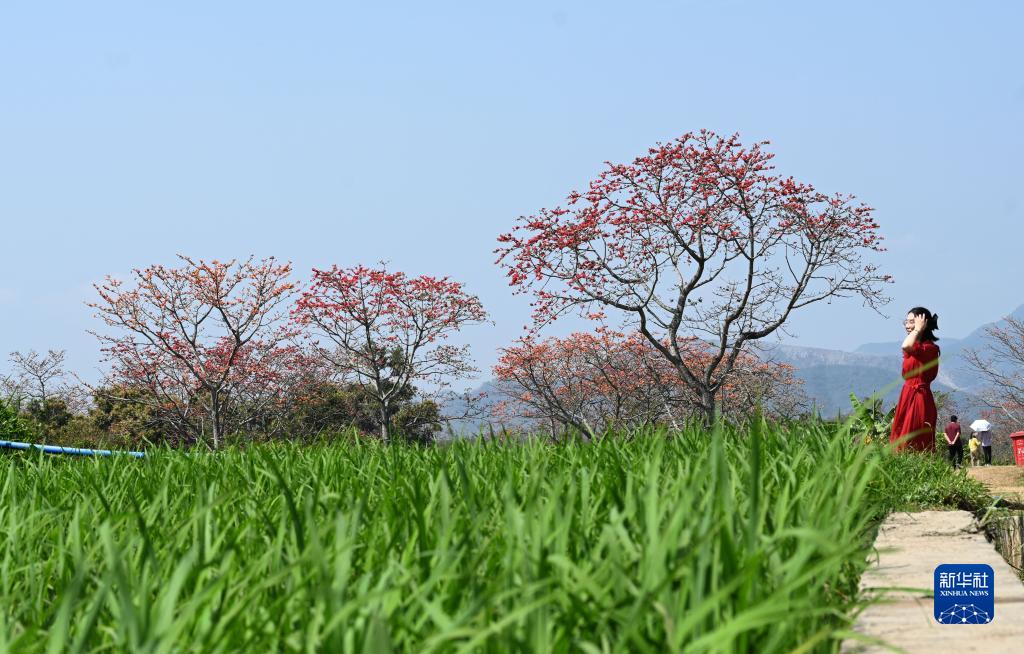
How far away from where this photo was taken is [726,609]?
1.84 meters

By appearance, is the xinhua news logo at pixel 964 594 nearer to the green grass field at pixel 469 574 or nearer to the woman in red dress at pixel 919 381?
the green grass field at pixel 469 574

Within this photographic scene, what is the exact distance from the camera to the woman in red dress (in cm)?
934

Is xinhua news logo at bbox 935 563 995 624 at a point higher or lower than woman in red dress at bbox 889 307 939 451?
lower

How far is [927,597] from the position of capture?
268 centimetres

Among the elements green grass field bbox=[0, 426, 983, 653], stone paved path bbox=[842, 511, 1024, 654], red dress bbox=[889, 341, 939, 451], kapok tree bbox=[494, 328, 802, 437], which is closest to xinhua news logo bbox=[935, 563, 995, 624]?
stone paved path bbox=[842, 511, 1024, 654]

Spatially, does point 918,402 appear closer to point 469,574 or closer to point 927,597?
point 927,597

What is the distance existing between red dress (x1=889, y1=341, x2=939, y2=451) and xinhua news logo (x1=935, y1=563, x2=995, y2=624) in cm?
675

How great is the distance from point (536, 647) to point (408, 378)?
883 inches

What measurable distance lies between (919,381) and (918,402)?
267 millimetres

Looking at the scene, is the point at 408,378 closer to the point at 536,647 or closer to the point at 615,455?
the point at 615,455

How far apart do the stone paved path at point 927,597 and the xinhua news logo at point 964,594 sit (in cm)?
3

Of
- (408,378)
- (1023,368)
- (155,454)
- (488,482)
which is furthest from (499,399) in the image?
(488,482)

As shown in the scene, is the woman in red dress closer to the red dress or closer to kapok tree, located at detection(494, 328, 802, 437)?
the red dress

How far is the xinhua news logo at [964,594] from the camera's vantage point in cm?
253
